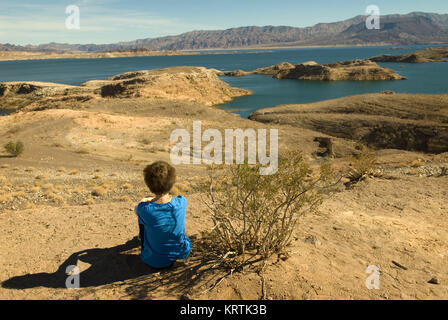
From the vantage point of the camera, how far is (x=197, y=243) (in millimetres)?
5934

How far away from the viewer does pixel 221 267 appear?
16.1 ft

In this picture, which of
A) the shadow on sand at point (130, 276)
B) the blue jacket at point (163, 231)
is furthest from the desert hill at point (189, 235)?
the blue jacket at point (163, 231)

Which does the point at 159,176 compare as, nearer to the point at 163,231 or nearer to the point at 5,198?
the point at 163,231

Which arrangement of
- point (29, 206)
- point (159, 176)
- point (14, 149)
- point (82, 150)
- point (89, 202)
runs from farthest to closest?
1. point (82, 150)
2. point (14, 149)
3. point (89, 202)
4. point (29, 206)
5. point (159, 176)

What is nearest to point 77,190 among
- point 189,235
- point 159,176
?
point 189,235

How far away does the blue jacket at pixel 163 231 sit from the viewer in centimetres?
424

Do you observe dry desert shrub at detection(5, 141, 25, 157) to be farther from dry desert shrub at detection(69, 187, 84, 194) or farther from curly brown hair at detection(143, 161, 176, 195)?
curly brown hair at detection(143, 161, 176, 195)

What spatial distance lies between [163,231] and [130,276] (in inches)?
41.0

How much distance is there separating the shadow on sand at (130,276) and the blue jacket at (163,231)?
0.65 feet

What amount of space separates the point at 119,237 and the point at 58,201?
414cm

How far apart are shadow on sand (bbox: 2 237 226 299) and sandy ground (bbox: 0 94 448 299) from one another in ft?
0.05

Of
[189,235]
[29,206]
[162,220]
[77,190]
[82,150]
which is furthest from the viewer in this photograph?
[82,150]

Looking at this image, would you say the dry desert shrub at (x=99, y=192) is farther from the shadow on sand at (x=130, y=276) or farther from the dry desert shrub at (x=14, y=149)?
the dry desert shrub at (x=14, y=149)
